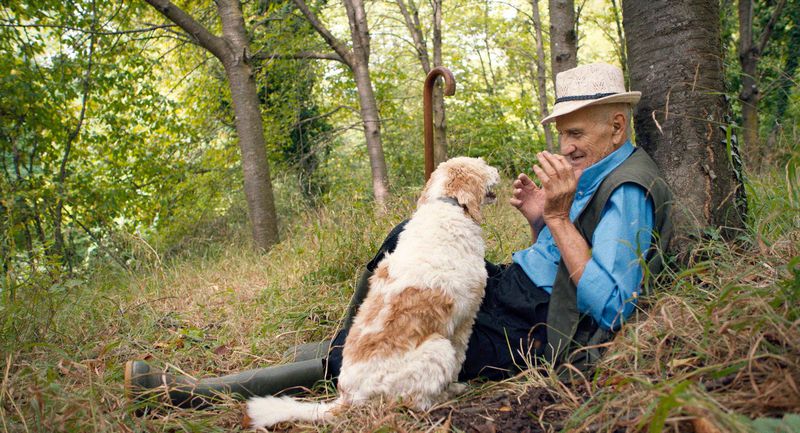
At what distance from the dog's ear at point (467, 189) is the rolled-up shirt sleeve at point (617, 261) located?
0.78 meters

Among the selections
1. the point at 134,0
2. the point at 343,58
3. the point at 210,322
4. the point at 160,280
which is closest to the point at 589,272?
the point at 210,322

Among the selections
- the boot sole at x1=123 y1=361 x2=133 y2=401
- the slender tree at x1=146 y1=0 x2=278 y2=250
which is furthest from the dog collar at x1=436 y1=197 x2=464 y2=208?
the slender tree at x1=146 y1=0 x2=278 y2=250

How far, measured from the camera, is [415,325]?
2.50 m

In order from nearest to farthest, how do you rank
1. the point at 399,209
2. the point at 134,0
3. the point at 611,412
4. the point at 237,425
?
the point at 611,412 → the point at 237,425 → the point at 399,209 → the point at 134,0

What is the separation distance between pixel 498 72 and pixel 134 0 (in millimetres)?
14082

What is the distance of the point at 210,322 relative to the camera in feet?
14.5

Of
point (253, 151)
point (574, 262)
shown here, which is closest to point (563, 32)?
point (574, 262)

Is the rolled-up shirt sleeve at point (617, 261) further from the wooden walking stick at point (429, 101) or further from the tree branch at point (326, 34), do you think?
the tree branch at point (326, 34)

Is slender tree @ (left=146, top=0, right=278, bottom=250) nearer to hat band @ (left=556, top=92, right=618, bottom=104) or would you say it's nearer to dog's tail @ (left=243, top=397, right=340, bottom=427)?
dog's tail @ (left=243, top=397, right=340, bottom=427)

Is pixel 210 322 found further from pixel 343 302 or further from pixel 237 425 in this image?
pixel 237 425

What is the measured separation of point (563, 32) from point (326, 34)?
14.4ft

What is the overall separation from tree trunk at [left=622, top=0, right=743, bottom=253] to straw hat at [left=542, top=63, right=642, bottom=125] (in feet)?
0.98

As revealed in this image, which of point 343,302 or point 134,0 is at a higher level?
point 134,0

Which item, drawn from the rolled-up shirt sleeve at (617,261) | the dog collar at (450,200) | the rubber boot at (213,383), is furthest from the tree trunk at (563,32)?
the rubber boot at (213,383)
